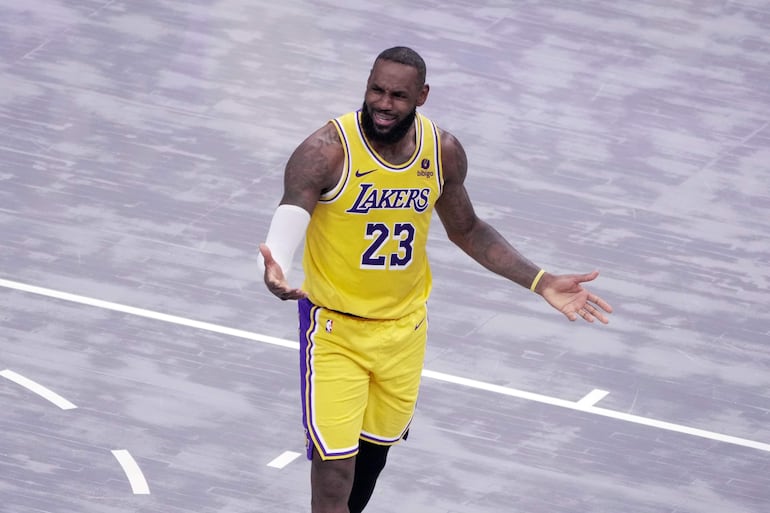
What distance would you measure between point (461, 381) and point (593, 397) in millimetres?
848

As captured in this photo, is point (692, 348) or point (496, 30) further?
point (496, 30)

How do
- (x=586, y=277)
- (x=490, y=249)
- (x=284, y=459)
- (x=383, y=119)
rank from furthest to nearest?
1. (x=284, y=459)
2. (x=490, y=249)
3. (x=586, y=277)
4. (x=383, y=119)

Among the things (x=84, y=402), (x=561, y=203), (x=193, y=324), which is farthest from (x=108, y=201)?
(x=561, y=203)

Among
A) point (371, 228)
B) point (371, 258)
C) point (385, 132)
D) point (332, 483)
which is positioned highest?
point (385, 132)

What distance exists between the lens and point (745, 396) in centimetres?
955

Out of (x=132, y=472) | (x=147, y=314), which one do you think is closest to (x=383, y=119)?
(x=132, y=472)

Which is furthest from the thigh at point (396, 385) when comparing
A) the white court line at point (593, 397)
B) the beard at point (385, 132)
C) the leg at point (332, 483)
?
the white court line at point (593, 397)

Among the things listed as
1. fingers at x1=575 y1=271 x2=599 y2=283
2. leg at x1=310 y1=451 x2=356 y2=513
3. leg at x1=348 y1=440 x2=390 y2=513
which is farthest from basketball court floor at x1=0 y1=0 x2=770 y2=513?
fingers at x1=575 y1=271 x2=599 y2=283

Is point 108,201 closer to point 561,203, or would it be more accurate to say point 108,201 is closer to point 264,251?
point 561,203

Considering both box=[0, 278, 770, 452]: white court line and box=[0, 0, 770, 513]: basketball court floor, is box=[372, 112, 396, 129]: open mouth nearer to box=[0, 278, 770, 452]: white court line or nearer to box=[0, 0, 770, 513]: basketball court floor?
box=[0, 0, 770, 513]: basketball court floor

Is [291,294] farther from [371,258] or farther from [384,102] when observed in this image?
[384,102]

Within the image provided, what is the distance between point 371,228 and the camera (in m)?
6.58

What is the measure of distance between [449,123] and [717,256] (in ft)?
9.22

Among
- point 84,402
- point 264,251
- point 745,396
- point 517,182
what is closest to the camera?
point 264,251
